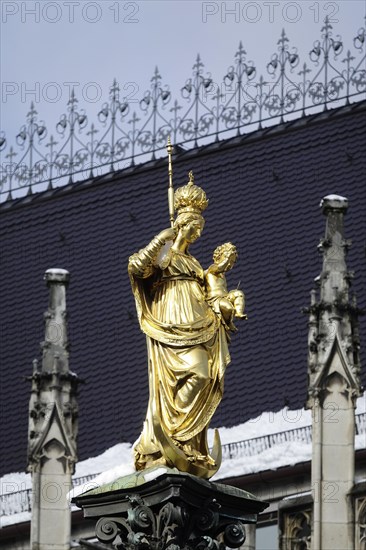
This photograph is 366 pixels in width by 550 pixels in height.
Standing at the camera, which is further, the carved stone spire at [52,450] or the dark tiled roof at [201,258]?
the dark tiled roof at [201,258]

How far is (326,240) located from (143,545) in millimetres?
21643

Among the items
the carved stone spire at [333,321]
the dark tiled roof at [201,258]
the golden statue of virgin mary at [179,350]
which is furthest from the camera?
the dark tiled roof at [201,258]

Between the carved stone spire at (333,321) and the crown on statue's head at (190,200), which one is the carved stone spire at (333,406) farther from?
the crown on statue's head at (190,200)

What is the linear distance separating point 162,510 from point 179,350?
1757 millimetres

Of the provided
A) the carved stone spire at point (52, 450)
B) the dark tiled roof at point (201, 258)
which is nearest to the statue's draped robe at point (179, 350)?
the carved stone spire at point (52, 450)

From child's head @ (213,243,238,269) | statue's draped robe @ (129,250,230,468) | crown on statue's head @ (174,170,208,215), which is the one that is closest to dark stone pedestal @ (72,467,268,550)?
statue's draped robe @ (129,250,230,468)

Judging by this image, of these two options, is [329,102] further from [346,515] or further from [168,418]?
[168,418]

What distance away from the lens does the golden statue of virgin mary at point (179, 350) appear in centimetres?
2770

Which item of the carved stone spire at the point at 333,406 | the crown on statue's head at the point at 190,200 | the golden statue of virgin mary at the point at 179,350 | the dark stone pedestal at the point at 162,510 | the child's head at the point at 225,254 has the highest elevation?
the carved stone spire at the point at 333,406

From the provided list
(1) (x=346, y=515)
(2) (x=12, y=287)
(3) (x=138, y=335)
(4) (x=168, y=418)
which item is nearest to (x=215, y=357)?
(4) (x=168, y=418)

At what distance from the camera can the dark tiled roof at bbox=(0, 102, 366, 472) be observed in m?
52.8

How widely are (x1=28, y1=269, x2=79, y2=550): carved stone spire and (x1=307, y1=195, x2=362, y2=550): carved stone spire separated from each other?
468 cm

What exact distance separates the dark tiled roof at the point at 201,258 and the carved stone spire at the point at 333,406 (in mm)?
3746

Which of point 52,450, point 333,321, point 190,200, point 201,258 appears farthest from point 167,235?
point 201,258
